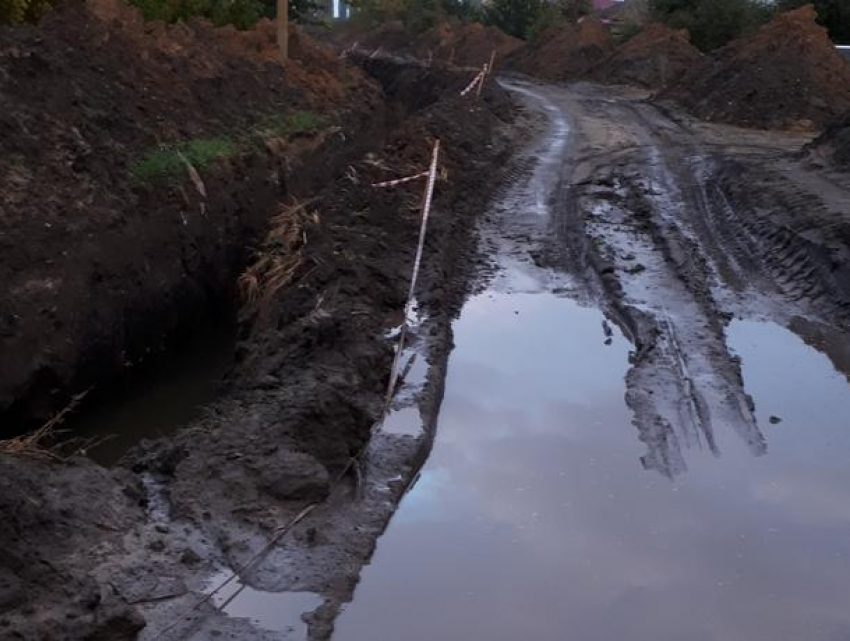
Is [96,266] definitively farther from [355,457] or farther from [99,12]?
[99,12]

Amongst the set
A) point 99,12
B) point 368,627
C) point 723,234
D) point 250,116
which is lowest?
point 368,627

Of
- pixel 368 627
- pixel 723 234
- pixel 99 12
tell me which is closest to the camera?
pixel 368 627

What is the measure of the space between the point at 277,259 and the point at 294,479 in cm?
603

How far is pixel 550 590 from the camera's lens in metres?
6.48

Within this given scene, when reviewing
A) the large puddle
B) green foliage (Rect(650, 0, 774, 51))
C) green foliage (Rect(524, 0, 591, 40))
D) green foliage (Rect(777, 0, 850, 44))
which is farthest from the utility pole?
green foliage (Rect(524, 0, 591, 40))

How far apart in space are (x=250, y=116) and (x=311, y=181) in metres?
1.43

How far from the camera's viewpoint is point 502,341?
35.6 feet

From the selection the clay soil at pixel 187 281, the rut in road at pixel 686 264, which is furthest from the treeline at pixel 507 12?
the rut in road at pixel 686 264

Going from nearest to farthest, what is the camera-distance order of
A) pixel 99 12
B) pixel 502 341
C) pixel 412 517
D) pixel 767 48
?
1. pixel 412 517
2. pixel 502 341
3. pixel 99 12
4. pixel 767 48

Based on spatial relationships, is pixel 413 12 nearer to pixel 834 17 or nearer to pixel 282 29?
pixel 834 17

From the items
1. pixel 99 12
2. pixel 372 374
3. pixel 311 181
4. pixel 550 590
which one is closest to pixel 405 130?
pixel 311 181

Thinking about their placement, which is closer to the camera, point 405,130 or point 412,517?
point 412,517

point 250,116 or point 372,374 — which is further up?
point 250,116

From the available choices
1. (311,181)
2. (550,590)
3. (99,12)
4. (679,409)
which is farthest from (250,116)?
(550,590)
